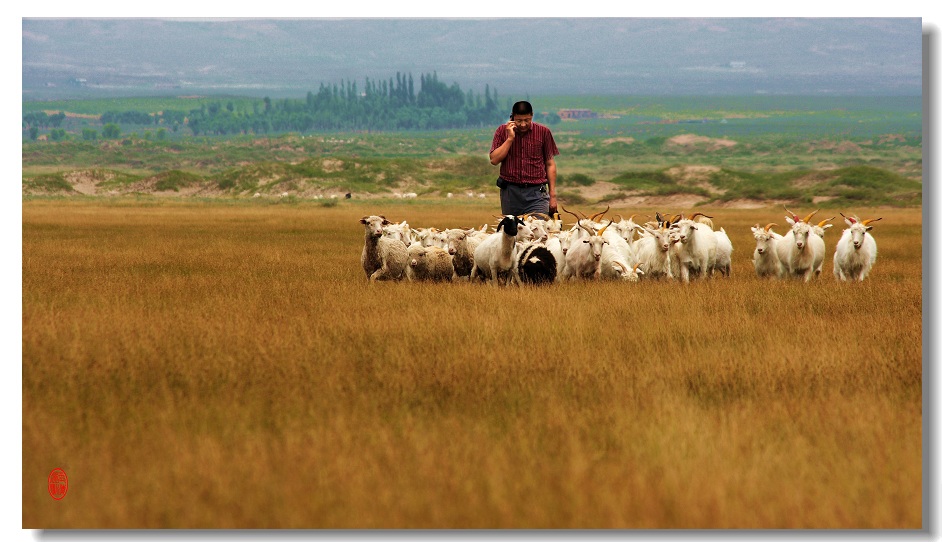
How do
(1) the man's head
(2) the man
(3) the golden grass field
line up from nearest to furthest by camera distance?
1. (3) the golden grass field
2. (1) the man's head
3. (2) the man

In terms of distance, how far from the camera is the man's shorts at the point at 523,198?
1628 cm

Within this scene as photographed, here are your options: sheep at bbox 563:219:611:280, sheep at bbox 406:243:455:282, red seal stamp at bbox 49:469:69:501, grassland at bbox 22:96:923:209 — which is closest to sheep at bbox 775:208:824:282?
sheep at bbox 563:219:611:280

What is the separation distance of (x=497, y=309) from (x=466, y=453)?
6.51 m

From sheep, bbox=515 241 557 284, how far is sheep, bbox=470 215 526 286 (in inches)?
6.9

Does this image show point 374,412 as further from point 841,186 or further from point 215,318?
point 841,186

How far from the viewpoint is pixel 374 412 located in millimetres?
8422

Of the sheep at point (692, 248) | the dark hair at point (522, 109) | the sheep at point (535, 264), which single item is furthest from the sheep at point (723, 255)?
the dark hair at point (522, 109)

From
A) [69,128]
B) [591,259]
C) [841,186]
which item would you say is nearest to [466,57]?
[841,186]

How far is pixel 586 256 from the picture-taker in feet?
57.9

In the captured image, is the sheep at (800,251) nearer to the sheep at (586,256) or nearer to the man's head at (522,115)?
the sheep at (586,256)

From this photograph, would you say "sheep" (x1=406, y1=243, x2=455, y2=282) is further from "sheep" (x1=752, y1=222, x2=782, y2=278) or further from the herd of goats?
"sheep" (x1=752, y1=222, x2=782, y2=278)

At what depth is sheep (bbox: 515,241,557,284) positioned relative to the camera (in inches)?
650

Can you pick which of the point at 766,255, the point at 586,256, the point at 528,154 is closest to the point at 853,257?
the point at 766,255

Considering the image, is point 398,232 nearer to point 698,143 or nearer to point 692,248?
point 692,248
